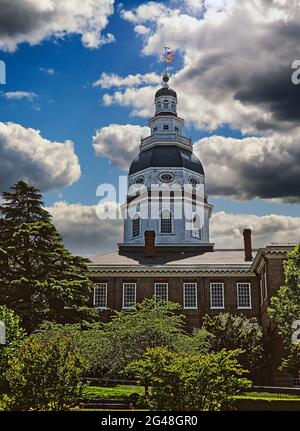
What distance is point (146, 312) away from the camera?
117 ft

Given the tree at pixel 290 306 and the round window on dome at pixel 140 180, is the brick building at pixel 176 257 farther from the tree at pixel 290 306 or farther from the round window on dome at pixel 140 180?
the tree at pixel 290 306

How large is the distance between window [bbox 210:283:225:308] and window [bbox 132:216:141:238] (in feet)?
44.0

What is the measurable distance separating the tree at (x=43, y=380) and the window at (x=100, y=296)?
26171 millimetres

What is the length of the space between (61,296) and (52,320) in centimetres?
146

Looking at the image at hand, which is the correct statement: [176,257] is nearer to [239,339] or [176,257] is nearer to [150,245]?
[150,245]

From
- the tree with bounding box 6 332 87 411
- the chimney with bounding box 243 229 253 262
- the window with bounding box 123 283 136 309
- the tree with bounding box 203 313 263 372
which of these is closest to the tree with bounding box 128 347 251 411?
the tree with bounding box 6 332 87 411

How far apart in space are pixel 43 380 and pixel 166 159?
137ft

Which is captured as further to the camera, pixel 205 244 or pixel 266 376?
pixel 205 244

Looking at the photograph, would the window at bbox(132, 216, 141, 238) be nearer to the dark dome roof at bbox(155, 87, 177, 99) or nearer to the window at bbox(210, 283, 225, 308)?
the window at bbox(210, 283, 225, 308)

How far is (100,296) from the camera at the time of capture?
1821 inches

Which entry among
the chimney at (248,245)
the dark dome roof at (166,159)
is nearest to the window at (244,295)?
the chimney at (248,245)
